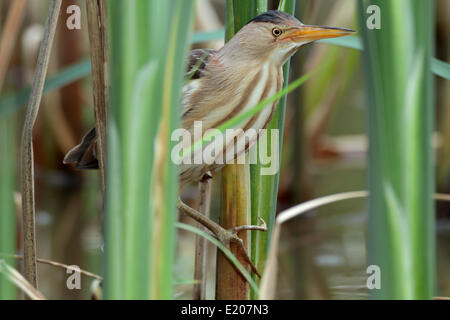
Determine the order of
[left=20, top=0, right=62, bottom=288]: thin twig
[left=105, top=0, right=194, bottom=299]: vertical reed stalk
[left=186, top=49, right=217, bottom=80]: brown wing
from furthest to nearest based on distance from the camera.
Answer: [left=186, top=49, right=217, bottom=80]: brown wing → [left=20, top=0, right=62, bottom=288]: thin twig → [left=105, top=0, right=194, bottom=299]: vertical reed stalk

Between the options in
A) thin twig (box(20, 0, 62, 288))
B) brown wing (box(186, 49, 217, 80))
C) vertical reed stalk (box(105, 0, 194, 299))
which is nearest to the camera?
vertical reed stalk (box(105, 0, 194, 299))

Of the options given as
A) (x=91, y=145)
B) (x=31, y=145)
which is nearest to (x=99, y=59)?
(x=31, y=145)

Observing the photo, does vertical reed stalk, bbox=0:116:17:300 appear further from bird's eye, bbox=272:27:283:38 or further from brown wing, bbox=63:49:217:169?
bird's eye, bbox=272:27:283:38

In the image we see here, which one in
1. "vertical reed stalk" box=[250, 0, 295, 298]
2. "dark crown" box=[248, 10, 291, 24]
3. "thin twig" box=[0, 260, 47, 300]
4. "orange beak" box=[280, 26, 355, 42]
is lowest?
"thin twig" box=[0, 260, 47, 300]

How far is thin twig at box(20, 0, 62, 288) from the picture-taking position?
64cm

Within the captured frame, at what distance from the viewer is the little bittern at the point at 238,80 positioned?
2.35ft

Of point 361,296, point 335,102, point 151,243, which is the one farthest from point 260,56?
point 335,102

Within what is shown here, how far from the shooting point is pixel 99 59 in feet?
2.09

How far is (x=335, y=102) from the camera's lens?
230 centimetres

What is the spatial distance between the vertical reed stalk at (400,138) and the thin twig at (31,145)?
0.77ft

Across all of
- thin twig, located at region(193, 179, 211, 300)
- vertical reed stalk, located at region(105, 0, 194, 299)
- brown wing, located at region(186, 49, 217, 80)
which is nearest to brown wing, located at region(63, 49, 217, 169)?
brown wing, located at region(186, 49, 217, 80)

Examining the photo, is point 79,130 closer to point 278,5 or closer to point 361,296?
point 361,296

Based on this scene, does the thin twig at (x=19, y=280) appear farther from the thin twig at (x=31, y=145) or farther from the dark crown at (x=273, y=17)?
the dark crown at (x=273, y=17)
